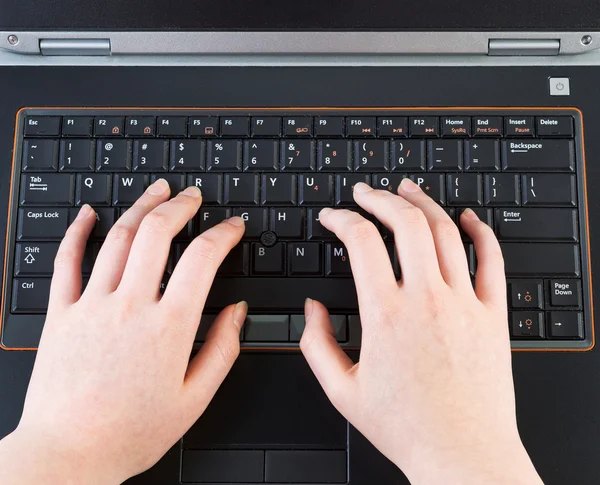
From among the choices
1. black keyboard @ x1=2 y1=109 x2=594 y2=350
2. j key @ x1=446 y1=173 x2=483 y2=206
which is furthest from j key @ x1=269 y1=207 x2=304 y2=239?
j key @ x1=446 y1=173 x2=483 y2=206

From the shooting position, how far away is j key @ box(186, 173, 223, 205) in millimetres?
784

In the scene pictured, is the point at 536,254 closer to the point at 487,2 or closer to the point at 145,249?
the point at 487,2

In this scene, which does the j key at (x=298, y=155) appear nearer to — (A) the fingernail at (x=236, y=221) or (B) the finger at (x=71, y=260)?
(A) the fingernail at (x=236, y=221)

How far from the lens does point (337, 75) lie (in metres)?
0.82

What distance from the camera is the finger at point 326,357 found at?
68 centimetres

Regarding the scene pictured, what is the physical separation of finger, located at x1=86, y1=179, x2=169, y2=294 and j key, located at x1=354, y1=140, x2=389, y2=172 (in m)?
0.32

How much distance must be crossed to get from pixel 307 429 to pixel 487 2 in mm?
685

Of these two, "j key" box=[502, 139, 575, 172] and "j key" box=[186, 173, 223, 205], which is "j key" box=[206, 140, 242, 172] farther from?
"j key" box=[502, 139, 575, 172]

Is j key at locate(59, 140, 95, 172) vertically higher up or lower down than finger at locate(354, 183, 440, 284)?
higher up

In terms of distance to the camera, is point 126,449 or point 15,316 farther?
point 15,316

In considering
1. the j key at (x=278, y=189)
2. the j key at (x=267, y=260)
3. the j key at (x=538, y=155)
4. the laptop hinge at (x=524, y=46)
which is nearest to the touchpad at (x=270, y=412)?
the j key at (x=267, y=260)

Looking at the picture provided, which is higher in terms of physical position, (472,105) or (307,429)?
(472,105)

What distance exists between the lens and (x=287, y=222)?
777mm

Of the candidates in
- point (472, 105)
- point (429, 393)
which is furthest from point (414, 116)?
point (429, 393)
